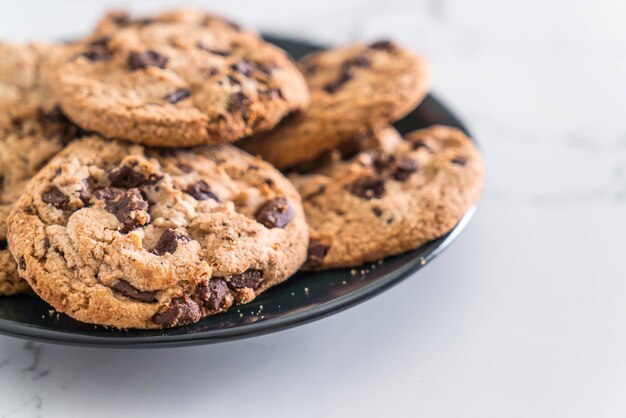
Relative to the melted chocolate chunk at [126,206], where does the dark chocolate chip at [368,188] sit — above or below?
below

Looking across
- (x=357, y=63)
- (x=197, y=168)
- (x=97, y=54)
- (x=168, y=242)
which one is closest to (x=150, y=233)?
(x=168, y=242)

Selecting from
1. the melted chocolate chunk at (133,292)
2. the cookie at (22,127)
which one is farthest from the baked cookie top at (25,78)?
the melted chocolate chunk at (133,292)

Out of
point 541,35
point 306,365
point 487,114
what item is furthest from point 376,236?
Answer: point 541,35

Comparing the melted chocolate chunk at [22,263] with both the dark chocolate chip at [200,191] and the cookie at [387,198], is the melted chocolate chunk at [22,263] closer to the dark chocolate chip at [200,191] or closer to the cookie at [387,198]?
the dark chocolate chip at [200,191]

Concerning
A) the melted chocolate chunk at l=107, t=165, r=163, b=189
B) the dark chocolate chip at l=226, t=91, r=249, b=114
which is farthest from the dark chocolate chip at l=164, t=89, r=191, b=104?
the melted chocolate chunk at l=107, t=165, r=163, b=189

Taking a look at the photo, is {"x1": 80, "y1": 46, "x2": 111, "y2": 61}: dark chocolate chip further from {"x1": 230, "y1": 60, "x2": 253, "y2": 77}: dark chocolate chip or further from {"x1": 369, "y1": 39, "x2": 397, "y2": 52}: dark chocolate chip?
{"x1": 369, "y1": 39, "x2": 397, "y2": 52}: dark chocolate chip

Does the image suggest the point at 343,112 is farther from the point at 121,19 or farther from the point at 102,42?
the point at 121,19
